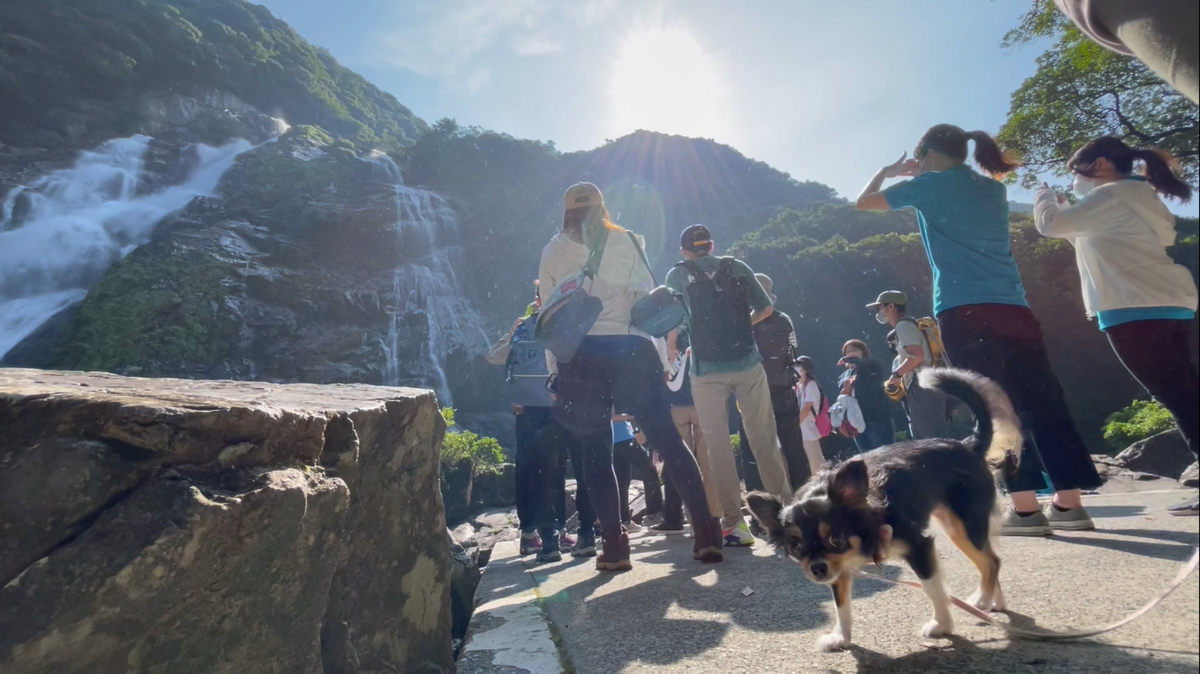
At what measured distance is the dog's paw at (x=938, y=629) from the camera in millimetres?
1689

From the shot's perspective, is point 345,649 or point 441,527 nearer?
point 345,649

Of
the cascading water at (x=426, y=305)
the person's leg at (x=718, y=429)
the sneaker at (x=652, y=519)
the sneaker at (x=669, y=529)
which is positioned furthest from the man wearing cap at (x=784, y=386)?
the cascading water at (x=426, y=305)

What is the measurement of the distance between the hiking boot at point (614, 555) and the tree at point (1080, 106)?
2.50 metres

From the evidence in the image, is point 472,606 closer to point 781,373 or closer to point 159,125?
point 781,373

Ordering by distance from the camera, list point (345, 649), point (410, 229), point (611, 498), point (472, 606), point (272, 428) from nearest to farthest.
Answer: point (272, 428) → point (345, 649) → point (472, 606) → point (611, 498) → point (410, 229)

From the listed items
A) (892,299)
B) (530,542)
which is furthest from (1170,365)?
(530,542)

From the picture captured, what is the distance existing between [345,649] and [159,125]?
3882 centimetres

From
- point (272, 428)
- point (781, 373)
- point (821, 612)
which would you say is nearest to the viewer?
point (272, 428)

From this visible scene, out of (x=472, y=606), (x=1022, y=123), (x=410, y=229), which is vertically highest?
(x=410, y=229)

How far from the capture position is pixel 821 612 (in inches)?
85.9

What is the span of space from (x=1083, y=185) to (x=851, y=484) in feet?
2.89

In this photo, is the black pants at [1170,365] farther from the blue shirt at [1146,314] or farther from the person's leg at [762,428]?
the person's leg at [762,428]

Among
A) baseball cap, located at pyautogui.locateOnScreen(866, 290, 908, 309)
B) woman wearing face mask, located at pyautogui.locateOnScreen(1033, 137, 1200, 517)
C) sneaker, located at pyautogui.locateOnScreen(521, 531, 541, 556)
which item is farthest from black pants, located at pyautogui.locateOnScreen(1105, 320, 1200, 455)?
sneaker, located at pyautogui.locateOnScreen(521, 531, 541, 556)

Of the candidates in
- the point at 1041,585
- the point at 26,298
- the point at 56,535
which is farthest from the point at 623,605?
the point at 26,298
